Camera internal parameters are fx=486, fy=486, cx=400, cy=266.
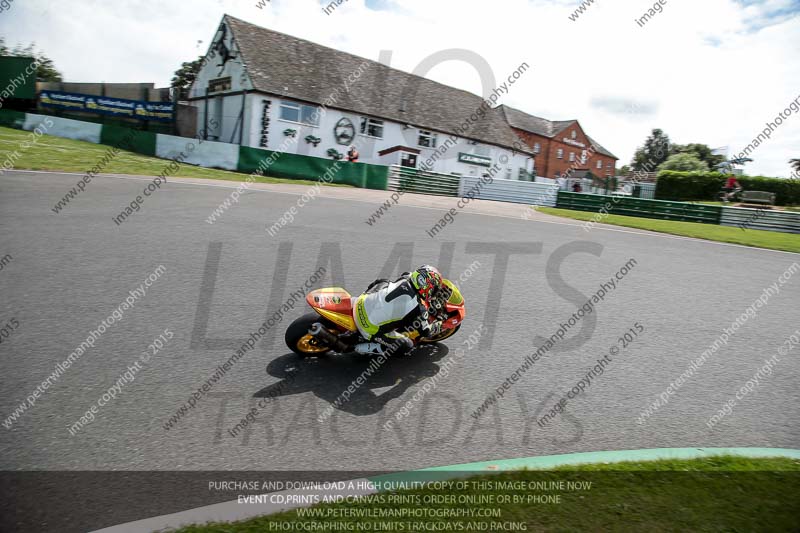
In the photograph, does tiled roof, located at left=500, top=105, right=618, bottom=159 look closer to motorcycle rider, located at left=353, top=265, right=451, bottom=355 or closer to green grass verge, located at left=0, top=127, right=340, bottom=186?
green grass verge, located at left=0, top=127, right=340, bottom=186

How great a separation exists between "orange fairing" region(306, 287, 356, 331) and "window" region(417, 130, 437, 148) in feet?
107

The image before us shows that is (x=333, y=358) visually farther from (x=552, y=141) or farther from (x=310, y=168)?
(x=552, y=141)

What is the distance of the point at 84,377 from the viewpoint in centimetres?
427

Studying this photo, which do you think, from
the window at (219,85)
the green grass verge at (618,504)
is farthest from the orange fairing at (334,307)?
Answer: the window at (219,85)

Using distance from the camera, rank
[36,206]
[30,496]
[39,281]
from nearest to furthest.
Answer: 1. [30,496]
2. [39,281]
3. [36,206]

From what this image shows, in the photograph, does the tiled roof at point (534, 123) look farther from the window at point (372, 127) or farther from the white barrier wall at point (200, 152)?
the white barrier wall at point (200, 152)

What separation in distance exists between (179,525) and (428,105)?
128 ft

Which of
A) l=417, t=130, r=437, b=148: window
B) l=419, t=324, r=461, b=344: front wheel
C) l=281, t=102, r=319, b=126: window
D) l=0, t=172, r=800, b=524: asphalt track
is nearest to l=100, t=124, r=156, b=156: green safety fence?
l=281, t=102, r=319, b=126: window

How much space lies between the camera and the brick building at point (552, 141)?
5832 cm

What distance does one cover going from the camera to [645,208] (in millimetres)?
26078

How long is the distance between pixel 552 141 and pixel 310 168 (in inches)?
1773

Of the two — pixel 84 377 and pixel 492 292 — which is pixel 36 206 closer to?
pixel 84 377

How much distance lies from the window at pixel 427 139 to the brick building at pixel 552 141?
75.2 ft

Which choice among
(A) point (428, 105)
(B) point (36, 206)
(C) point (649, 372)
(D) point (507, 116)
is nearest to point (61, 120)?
(B) point (36, 206)
